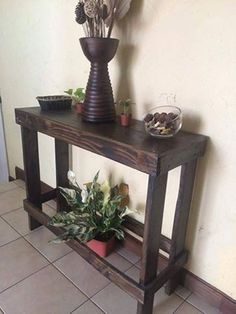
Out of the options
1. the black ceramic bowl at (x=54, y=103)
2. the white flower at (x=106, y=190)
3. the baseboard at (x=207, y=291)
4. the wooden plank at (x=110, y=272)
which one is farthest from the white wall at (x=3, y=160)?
the baseboard at (x=207, y=291)

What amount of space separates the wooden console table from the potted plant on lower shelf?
0.18 ft

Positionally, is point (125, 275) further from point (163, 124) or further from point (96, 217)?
point (163, 124)

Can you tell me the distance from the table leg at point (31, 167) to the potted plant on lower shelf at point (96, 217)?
0.25 meters

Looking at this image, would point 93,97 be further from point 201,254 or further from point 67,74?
point 201,254

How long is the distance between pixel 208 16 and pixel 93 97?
0.56 metres

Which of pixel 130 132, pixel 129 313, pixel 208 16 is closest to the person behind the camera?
pixel 208 16

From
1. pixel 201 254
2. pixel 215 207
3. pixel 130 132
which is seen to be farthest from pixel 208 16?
pixel 201 254

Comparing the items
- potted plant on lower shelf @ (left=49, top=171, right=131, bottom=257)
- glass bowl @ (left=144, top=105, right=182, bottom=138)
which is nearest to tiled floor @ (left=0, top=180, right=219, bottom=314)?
potted plant on lower shelf @ (left=49, top=171, right=131, bottom=257)

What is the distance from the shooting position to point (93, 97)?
1198 millimetres

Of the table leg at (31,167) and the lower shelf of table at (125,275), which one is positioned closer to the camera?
the lower shelf of table at (125,275)

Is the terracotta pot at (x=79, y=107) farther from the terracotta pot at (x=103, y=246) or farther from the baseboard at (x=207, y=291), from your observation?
the baseboard at (x=207, y=291)

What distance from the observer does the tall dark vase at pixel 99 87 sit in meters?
1.15

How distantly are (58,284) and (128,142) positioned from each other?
0.88 m

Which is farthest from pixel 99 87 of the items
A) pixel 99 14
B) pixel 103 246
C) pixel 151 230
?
pixel 103 246
